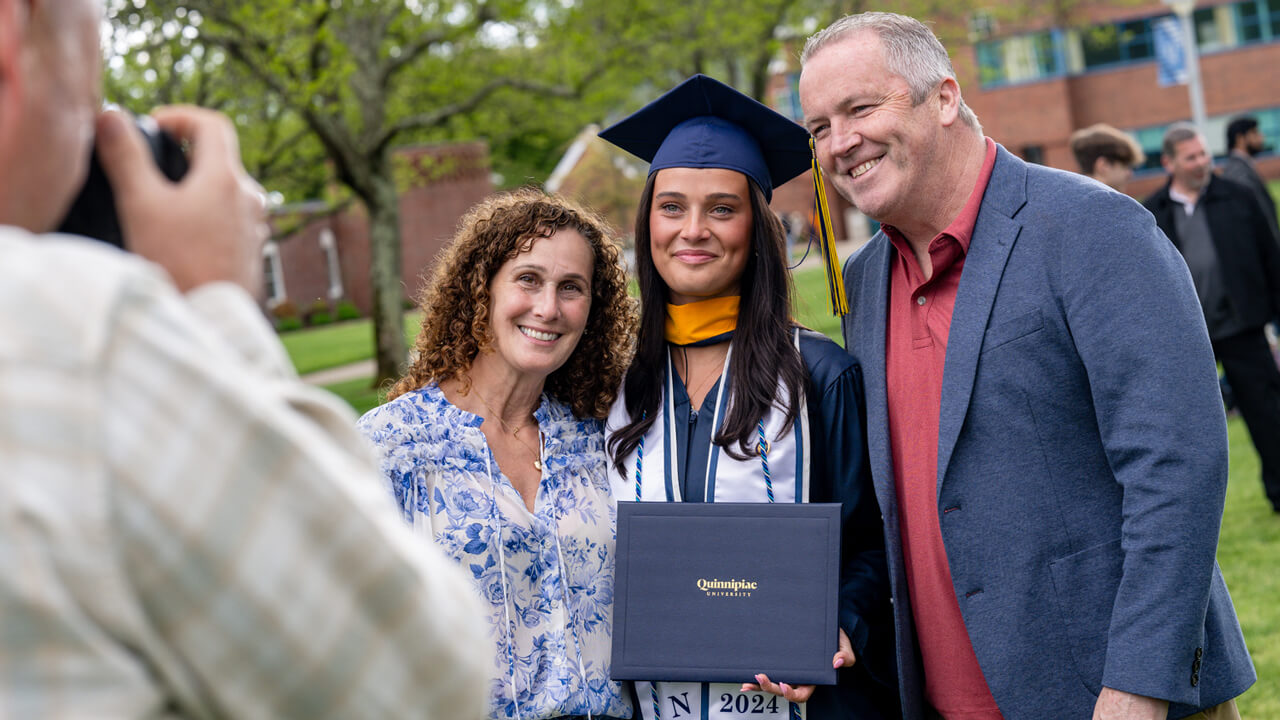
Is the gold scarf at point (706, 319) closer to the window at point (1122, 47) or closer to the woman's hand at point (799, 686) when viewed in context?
the woman's hand at point (799, 686)

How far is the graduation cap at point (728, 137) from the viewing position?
120 inches

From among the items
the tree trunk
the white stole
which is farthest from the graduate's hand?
the tree trunk

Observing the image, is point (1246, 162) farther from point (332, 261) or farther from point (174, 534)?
point (332, 261)

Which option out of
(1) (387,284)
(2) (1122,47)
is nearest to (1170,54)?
(2) (1122,47)

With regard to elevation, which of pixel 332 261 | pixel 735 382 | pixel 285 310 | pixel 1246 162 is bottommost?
pixel 735 382

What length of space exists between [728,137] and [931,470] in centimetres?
112

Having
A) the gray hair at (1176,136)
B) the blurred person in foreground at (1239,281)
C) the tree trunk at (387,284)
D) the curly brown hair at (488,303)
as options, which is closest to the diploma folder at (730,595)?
the curly brown hair at (488,303)

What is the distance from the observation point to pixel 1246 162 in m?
7.81

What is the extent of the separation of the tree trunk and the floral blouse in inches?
463

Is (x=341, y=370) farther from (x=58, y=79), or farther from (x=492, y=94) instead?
(x=58, y=79)

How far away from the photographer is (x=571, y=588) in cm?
271

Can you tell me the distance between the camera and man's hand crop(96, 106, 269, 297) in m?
1.05

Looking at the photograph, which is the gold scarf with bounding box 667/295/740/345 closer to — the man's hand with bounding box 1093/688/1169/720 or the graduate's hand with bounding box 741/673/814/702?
the graduate's hand with bounding box 741/673/814/702

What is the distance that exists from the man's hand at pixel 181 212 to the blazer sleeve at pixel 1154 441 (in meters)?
1.80
